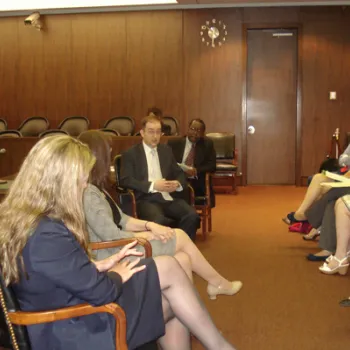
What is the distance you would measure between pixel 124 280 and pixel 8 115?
8.52m

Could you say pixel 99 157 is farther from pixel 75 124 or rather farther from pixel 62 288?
pixel 75 124

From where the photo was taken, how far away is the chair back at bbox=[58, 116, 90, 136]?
939cm

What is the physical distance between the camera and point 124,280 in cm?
218

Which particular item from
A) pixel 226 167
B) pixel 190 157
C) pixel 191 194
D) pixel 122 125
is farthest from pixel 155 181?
pixel 122 125

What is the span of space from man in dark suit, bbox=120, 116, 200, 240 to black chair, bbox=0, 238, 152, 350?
238cm

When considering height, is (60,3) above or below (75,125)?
above

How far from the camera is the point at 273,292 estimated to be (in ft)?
13.1

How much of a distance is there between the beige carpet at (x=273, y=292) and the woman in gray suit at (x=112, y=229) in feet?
1.01

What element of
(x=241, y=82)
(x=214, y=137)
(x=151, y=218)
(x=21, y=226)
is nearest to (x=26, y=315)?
(x=21, y=226)

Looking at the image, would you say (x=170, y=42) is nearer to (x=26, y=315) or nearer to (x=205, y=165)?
(x=205, y=165)

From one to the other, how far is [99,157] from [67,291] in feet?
4.18

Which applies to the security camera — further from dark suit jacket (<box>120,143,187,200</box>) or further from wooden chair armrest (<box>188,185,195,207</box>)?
dark suit jacket (<box>120,143,187,200</box>)

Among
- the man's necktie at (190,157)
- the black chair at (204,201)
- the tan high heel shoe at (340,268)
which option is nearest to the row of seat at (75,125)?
the man's necktie at (190,157)

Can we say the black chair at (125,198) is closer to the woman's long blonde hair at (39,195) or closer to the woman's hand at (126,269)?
the woman's hand at (126,269)
